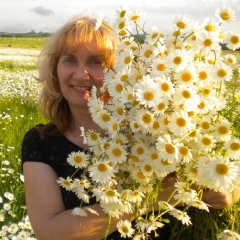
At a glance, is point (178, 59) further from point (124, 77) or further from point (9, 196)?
point (9, 196)

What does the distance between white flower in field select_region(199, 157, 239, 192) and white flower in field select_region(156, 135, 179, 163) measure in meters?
0.09

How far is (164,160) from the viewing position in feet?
3.73

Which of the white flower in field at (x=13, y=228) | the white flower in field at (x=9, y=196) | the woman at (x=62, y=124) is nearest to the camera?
the woman at (x=62, y=124)

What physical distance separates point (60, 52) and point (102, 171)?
1.10m

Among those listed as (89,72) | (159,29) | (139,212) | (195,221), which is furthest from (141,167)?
(89,72)

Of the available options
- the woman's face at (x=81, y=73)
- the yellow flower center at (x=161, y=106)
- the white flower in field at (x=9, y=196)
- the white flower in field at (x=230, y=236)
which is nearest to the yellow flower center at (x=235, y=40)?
the yellow flower center at (x=161, y=106)

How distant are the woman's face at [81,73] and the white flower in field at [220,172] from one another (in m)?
1.00

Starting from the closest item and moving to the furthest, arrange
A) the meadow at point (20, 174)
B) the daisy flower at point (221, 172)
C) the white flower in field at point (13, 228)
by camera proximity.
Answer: the daisy flower at point (221, 172) → the meadow at point (20, 174) → the white flower in field at point (13, 228)

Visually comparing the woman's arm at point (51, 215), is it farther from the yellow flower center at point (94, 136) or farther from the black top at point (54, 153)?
the yellow flower center at point (94, 136)

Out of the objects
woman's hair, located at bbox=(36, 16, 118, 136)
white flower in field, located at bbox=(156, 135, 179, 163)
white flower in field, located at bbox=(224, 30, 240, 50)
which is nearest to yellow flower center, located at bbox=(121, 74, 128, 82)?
white flower in field, located at bbox=(156, 135, 179, 163)

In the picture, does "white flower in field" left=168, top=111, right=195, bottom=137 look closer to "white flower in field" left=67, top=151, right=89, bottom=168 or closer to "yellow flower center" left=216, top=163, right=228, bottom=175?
"yellow flower center" left=216, top=163, right=228, bottom=175

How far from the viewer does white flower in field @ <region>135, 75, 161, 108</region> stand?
1121mm

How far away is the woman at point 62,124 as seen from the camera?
1828 millimetres

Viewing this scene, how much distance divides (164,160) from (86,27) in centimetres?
115
